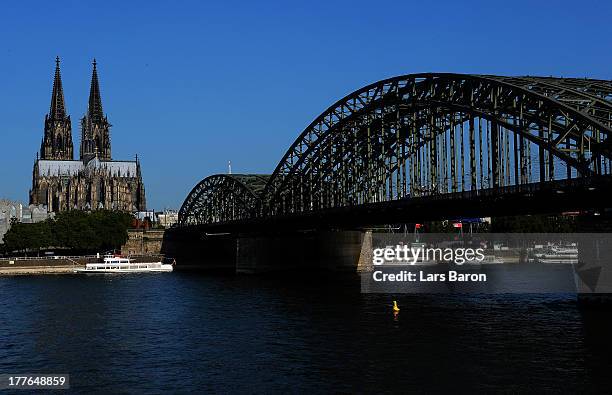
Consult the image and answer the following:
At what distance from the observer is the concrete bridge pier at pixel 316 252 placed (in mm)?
128250

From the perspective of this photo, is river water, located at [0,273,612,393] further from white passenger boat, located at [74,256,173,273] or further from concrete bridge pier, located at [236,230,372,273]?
white passenger boat, located at [74,256,173,273]

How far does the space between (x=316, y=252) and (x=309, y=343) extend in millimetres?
76047

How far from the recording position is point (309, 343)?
5247cm

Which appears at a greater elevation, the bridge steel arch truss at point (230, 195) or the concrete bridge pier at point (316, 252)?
the bridge steel arch truss at point (230, 195)

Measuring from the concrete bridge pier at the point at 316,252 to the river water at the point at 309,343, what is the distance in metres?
42.1

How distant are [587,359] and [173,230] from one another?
481ft

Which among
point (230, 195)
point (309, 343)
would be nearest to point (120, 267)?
point (230, 195)

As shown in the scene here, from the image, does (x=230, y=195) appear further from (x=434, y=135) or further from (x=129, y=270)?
(x=434, y=135)
